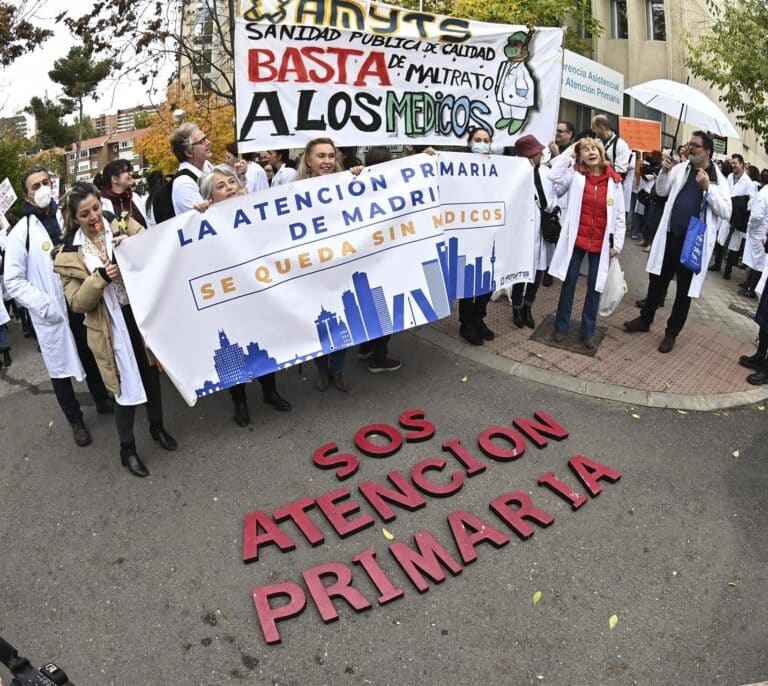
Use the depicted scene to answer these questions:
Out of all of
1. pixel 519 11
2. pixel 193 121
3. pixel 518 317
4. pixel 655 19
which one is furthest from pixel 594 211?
pixel 655 19

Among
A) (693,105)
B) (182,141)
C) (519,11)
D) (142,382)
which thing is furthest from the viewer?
(519,11)

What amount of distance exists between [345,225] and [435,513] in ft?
7.23

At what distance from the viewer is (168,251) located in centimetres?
452

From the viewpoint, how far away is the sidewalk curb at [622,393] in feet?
18.6

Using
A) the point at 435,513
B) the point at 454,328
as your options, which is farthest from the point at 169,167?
the point at 435,513

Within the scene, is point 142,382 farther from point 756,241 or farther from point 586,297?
point 756,241

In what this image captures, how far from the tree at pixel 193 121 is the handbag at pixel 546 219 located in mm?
6821

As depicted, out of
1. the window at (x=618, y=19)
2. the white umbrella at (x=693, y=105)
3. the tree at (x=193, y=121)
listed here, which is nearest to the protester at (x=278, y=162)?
the tree at (x=193, y=121)

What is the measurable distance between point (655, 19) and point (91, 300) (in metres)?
20.8

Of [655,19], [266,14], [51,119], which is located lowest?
[51,119]

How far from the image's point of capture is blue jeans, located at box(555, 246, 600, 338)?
21.0ft

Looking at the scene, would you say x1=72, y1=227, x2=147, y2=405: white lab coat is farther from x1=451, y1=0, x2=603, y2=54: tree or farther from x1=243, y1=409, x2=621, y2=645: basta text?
x1=451, y1=0, x2=603, y2=54: tree

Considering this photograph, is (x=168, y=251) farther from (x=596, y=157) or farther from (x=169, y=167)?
(x=169, y=167)

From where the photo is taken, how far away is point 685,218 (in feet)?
21.4
